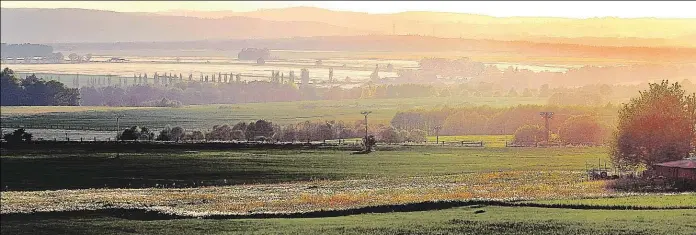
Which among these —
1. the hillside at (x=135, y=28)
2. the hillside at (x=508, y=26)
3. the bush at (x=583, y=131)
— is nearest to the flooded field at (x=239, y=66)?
the hillside at (x=508, y=26)

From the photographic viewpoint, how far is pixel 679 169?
50188 millimetres

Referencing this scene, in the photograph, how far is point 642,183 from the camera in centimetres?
4938

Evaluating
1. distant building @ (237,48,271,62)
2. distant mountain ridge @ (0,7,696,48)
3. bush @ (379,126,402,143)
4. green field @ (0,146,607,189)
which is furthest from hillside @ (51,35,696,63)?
green field @ (0,146,607,189)

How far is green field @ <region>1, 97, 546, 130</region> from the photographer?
9169cm

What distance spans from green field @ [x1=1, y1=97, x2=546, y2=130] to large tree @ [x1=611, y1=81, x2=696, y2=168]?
39604mm

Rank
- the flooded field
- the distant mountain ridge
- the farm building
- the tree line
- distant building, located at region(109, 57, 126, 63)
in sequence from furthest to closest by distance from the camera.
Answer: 1. the flooded field
2. distant building, located at region(109, 57, 126, 63)
3. the tree line
4. the distant mountain ridge
5. the farm building

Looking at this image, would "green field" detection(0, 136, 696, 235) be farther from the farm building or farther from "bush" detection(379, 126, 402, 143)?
"bush" detection(379, 126, 402, 143)

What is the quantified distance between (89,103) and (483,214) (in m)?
77.1

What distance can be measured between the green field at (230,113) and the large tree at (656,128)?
39604 millimetres

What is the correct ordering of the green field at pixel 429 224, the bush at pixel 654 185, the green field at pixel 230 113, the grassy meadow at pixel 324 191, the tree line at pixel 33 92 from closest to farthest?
the green field at pixel 429 224
the grassy meadow at pixel 324 191
the bush at pixel 654 185
the green field at pixel 230 113
the tree line at pixel 33 92

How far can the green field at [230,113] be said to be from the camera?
9169 centimetres

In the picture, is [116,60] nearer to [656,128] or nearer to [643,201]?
[656,128]

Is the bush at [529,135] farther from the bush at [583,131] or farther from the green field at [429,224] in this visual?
the green field at [429,224]

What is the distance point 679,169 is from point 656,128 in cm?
825
